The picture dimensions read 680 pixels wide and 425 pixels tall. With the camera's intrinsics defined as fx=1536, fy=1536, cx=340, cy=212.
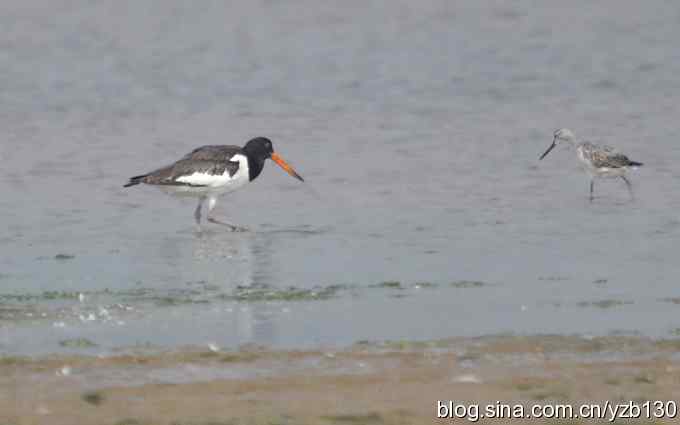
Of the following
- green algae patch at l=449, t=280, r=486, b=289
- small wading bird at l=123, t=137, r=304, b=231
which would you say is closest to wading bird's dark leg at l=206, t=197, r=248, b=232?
small wading bird at l=123, t=137, r=304, b=231

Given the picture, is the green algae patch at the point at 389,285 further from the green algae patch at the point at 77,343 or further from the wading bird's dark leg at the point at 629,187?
the wading bird's dark leg at the point at 629,187

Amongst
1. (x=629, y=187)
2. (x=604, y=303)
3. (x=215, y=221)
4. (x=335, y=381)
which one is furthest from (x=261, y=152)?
(x=335, y=381)

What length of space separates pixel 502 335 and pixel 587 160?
7523 millimetres

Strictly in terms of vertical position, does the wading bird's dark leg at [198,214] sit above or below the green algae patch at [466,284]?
above

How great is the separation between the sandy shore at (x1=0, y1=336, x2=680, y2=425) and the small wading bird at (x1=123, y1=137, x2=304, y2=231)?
6.32m

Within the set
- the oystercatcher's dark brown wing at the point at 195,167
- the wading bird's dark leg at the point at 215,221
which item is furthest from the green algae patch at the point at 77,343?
the oystercatcher's dark brown wing at the point at 195,167

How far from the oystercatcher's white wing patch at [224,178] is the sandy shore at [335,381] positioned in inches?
256

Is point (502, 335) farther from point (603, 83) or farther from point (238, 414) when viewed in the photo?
point (603, 83)

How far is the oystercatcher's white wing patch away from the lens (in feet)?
53.7

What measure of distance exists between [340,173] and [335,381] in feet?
30.3

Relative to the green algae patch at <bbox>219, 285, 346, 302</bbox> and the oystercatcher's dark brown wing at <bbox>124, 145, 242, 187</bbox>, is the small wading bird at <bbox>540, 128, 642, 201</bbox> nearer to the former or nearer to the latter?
the oystercatcher's dark brown wing at <bbox>124, 145, 242, 187</bbox>

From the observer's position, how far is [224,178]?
16.5 m

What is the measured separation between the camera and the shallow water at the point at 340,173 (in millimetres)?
11352

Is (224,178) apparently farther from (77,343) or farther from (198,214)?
(77,343)
